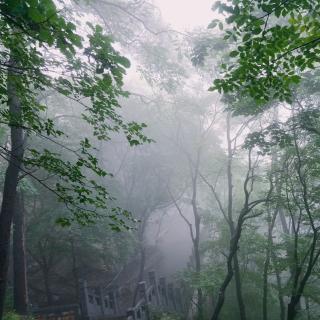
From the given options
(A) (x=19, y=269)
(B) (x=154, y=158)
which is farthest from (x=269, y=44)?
(B) (x=154, y=158)

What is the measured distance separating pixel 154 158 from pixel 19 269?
12.9 metres

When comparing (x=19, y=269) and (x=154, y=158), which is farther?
(x=154, y=158)

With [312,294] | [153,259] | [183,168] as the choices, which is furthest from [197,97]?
[153,259]

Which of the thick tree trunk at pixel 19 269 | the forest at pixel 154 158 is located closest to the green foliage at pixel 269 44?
the forest at pixel 154 158

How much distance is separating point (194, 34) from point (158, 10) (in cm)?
232

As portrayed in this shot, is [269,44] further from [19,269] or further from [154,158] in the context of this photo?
[154,158]

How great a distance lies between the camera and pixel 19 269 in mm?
13359

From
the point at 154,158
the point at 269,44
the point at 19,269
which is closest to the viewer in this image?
the point at 269,44

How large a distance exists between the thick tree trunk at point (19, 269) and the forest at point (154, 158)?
0.04 metres

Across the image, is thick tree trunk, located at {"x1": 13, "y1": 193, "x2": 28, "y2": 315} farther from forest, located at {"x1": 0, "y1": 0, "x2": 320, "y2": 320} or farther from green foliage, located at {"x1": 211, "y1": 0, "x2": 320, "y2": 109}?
green foliage, located at {"x1": 211, "y1": 0, "x2": 320, "y2": 109}

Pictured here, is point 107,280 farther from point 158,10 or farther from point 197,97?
point 158,10

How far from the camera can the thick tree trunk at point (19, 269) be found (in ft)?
41.5

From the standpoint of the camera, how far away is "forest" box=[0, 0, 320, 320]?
3.43m

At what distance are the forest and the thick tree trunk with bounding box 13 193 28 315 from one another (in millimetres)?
45
